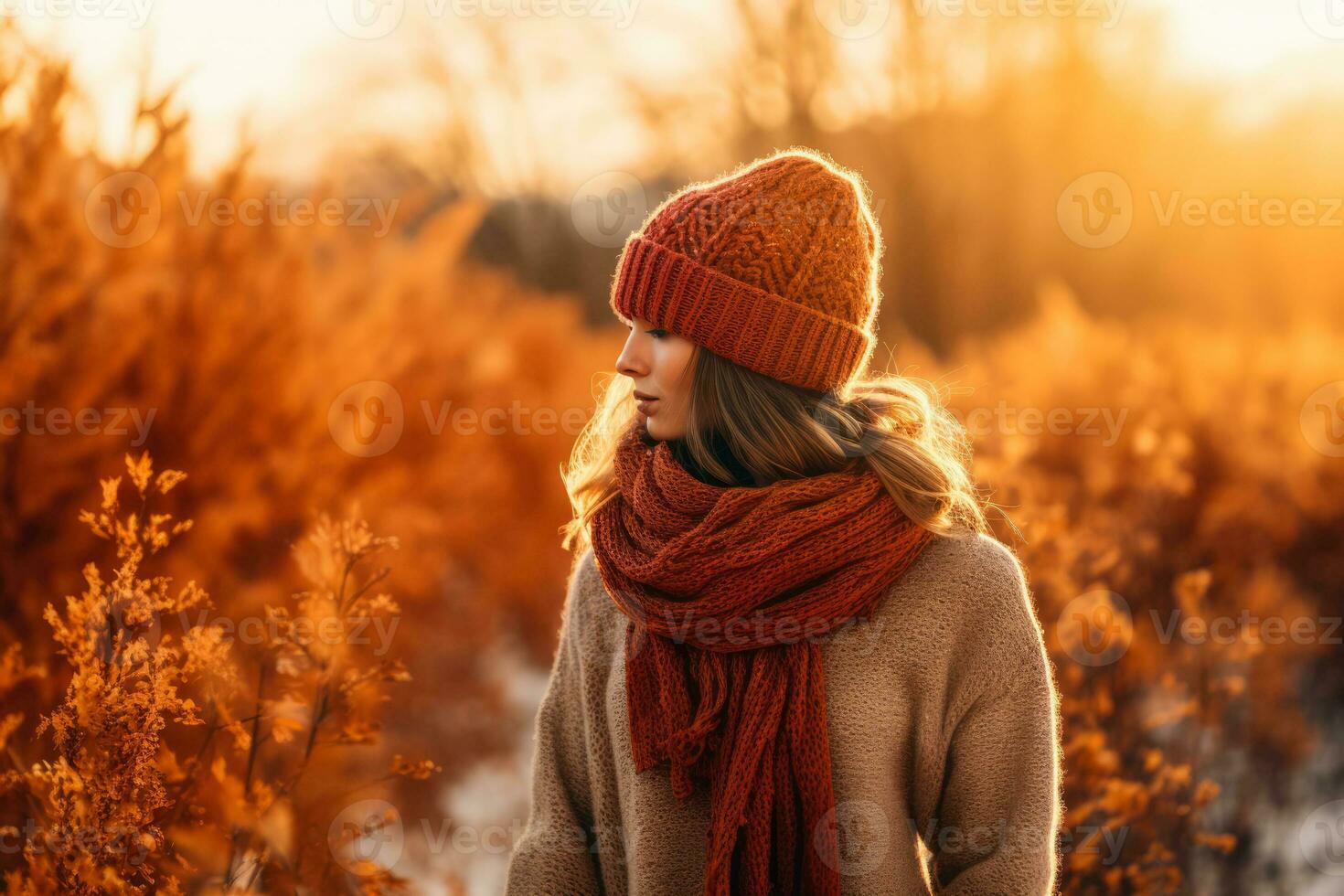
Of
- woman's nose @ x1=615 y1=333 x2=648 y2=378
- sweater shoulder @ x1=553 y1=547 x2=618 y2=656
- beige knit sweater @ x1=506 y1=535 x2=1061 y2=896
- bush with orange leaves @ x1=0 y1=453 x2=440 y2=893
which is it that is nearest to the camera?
bush with orange leaves @ x1=0 y1=453 x2=440 y2=893

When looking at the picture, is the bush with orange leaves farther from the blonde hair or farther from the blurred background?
the blonde hair

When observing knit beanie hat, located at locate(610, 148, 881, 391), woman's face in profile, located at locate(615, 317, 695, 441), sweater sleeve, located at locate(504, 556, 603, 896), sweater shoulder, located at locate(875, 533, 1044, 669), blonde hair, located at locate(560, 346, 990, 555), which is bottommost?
sweater sleeve, located at locate(504, 556, 603, 896)

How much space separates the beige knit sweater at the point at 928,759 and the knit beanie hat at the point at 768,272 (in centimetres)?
39

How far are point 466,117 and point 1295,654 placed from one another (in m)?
12.0

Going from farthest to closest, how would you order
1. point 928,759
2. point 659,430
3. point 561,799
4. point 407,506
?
point 407,506
point 561,799
point 659,430
point 928,759

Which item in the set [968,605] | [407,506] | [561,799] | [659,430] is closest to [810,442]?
[659,430]

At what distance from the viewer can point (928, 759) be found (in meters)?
1.74

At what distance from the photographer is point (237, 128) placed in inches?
142

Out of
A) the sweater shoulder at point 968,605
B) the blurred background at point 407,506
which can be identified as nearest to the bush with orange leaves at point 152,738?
the blurred background at point 407,506

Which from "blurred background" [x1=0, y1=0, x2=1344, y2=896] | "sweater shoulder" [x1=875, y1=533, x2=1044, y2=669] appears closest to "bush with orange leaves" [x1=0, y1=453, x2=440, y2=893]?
"blurred background" [x1=0, y1=0, x2=1344, y2=896]

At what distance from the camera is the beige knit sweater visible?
168 centimetres

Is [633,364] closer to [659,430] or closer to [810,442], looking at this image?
[659,430]

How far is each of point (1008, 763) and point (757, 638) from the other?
0.42 meters

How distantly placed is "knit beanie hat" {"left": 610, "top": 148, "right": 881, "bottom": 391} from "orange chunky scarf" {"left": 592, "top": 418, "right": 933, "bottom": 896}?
21 cm
